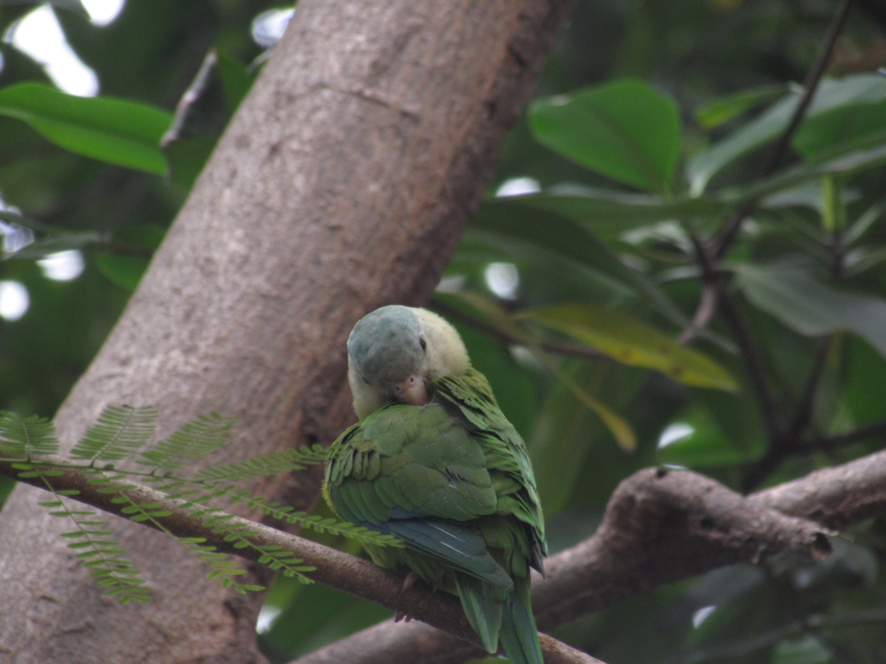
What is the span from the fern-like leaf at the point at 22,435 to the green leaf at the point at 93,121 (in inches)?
74.8

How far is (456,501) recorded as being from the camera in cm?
151

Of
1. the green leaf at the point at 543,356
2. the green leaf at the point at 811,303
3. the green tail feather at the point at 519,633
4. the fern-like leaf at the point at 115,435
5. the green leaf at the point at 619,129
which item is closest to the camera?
the fern-like leaf at the point at 115,435

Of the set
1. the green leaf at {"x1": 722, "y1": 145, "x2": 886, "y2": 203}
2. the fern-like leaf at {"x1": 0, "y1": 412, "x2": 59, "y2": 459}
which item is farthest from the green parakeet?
the green leaf at {"x1": 722, "y1": 145, "x2": 886, "y2": 203}

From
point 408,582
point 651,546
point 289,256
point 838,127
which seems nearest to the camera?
point 408,582

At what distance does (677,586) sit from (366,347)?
217 centimetres

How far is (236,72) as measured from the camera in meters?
2.84

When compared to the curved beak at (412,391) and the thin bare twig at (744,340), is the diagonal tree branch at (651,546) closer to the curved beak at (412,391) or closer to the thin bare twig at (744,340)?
the curved beak at (412,391)

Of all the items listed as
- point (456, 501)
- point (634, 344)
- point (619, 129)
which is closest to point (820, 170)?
point (619, 129)

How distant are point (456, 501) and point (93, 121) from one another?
6.66 feet

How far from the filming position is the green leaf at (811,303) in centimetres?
292

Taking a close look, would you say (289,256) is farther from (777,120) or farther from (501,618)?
(777,120)

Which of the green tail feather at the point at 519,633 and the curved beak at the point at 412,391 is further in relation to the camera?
the curved beak at the point at 412,391

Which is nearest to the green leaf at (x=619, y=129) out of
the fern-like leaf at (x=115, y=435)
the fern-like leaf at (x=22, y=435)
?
the fern-like leaf at (x=115, y=435)

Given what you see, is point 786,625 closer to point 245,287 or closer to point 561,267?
point 561,267
